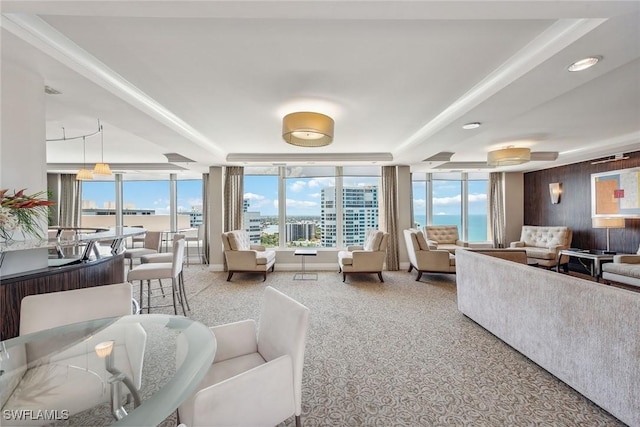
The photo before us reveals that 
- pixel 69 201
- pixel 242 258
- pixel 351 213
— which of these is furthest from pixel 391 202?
pixel 69 201

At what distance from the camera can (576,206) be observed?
18.4 ft

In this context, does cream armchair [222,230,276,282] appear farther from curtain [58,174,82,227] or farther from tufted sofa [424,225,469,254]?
curtain [58,174,82,227]

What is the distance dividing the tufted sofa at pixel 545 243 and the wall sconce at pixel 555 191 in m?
0.68

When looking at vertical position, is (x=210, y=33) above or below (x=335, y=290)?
above

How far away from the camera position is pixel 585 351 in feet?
5.74

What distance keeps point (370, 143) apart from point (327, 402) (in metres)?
3.89

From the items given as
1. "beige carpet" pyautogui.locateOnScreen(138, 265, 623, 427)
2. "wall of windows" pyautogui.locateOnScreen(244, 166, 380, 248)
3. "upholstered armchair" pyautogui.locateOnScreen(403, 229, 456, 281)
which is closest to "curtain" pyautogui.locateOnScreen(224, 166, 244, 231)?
"wall of windows" pyautogui.locateOnScreen(244, 166, 380, 248)

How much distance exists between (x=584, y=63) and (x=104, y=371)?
3495 millimetres

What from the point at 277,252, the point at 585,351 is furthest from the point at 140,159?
the point at 585,351

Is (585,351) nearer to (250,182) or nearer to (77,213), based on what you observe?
(250,182)

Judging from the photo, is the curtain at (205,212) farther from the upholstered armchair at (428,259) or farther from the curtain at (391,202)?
the upholstered armchair at (428,259)

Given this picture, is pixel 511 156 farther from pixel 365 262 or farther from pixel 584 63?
pixel 365 262

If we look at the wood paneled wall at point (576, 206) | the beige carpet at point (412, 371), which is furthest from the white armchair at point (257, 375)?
the wood paneled wall at point (576, 206)

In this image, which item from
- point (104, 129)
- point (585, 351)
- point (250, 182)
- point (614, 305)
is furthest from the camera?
point (250, 182)
